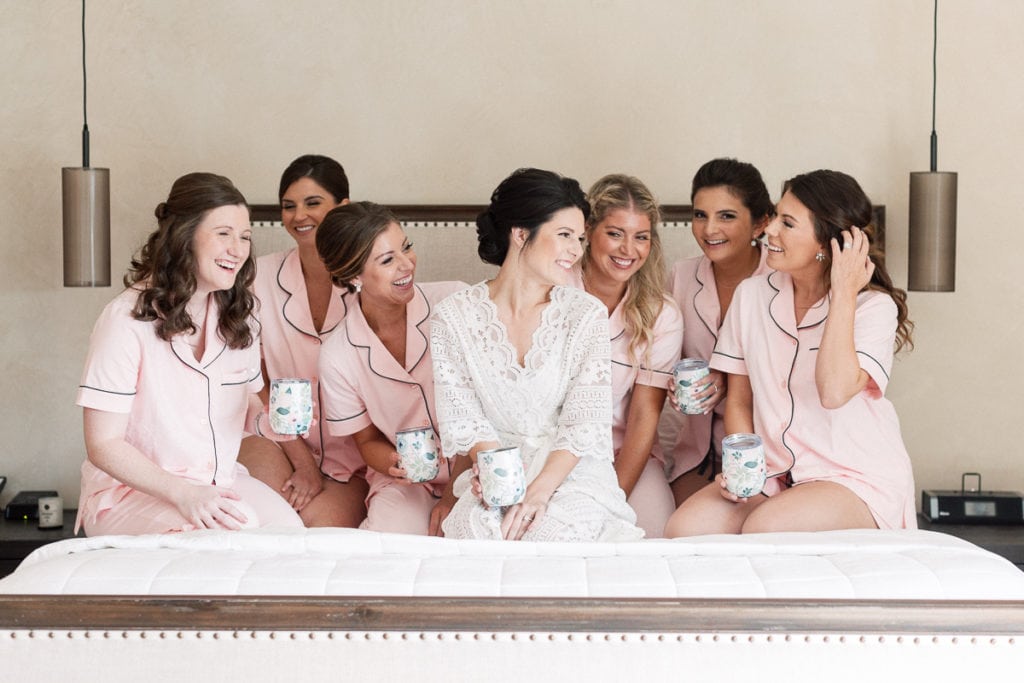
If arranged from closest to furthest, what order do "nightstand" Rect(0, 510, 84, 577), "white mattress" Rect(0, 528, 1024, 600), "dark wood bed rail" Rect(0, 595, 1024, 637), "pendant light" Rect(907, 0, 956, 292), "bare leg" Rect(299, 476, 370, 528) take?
"dark wood bed rail" Rect(0, 595, 1024, 637) < "white mattress" Rect(0, 528, 1024, 600) < "bare leg" Rect(299, 476, 370, 528) < "nightstand" Rect(0, 510, 84, 577) < "pendant light" Rect(907, 0, 956, 292)

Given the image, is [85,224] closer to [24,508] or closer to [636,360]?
[24,508]

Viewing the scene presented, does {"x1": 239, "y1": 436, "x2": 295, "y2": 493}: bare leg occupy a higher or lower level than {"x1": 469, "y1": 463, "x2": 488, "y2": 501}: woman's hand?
lower

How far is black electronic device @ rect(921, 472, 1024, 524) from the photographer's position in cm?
328

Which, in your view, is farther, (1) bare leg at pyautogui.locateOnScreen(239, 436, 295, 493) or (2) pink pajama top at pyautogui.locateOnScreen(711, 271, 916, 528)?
(1) bare leg at pyautogui.locateOnScreen(239, 436, 295, 493)

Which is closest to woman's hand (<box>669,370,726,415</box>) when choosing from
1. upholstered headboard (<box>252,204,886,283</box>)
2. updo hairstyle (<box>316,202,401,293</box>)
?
upholstered headboard (<box>252,204,886,283</box>)

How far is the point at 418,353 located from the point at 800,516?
40.6 inches

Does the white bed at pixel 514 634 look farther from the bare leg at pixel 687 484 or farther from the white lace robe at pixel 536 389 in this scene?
the bare leg at pixel 687 484

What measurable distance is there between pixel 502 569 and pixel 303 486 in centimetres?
129

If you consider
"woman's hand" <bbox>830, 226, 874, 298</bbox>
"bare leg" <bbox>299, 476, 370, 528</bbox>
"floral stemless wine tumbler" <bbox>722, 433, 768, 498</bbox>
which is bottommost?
"bare leg" <bbox>299, 476, 370, 528</bbox>

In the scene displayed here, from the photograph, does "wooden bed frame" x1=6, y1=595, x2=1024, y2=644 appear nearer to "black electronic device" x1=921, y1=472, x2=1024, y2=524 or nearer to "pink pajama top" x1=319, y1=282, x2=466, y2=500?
"pink pajama top" x1=319, y1=282, x2=466, y2=500

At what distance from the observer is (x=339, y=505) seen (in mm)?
2908

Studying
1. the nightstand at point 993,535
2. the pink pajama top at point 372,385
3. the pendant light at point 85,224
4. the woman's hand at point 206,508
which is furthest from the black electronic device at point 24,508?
the nightstand at point 993,535

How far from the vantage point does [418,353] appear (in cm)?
294

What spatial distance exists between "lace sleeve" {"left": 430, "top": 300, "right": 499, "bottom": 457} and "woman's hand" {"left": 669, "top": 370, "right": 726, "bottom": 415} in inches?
17.7
